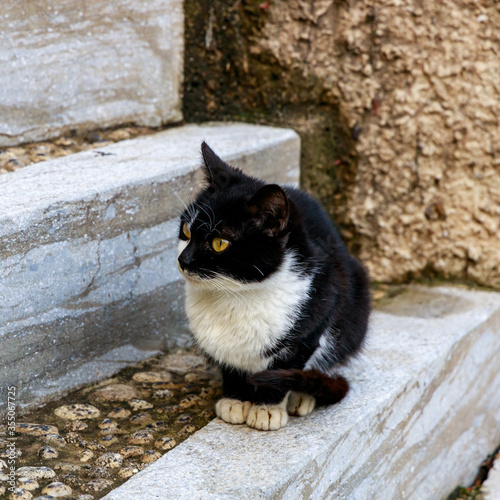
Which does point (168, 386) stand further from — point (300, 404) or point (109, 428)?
point (300, 404)

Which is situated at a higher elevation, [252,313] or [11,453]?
[252,313]

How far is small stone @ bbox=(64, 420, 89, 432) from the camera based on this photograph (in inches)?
70.6

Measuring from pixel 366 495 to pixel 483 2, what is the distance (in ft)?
6.43

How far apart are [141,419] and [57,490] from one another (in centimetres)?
40

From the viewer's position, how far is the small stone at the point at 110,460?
1641mm

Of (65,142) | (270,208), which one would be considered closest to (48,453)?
(270,208)

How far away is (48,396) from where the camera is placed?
1.93 metres

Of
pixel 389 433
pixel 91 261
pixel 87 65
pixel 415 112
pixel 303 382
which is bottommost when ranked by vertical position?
pixel 389 433

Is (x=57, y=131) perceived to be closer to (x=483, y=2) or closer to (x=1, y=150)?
(x=1, y=150)

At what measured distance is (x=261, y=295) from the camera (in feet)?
5.77

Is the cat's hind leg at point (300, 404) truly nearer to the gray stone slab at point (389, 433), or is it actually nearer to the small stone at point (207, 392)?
the gray stone slab at point (389, 433)

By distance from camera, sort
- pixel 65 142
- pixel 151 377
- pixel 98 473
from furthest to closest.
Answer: pixel 65 142 → pixel 151 377 → pixel 98 473

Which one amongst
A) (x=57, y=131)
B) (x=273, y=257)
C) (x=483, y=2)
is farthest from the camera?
(x=483, y=2)

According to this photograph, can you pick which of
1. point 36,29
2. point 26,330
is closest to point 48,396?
point 26,330
